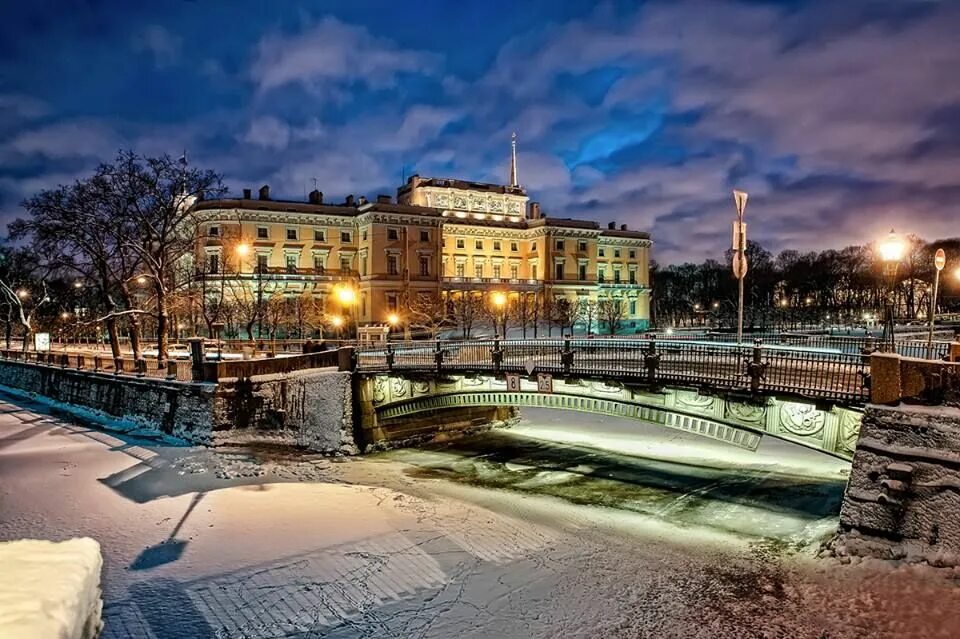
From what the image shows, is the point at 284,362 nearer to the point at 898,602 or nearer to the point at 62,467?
the point at 62,467

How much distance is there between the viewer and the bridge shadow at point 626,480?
16453 mm

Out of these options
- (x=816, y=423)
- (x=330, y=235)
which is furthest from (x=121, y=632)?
(x=330, y=235)

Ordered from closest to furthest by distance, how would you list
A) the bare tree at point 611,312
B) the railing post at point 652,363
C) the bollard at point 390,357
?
the railing post at point 652,363
the bollard at point 390,357
the bare tree at point 611,312

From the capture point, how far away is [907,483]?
11.2 meters

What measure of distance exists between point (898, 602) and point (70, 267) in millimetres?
36906

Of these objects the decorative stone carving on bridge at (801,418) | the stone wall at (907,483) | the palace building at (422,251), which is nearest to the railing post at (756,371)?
the decorative stone carving on bridge at (801,418)

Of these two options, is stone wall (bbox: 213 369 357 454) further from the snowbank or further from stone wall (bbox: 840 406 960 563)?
the snowbank

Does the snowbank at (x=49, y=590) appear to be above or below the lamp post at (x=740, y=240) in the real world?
below

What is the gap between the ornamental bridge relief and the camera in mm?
13703

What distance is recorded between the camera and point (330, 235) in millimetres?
65188

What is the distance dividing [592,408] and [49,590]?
50.7ft

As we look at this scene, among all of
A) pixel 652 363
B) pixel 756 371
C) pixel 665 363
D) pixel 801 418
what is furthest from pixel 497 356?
pixel 801 418

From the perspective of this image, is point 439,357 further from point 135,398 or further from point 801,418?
point 135,398

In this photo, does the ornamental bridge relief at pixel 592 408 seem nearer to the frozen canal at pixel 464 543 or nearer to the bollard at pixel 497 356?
the bollard at pixel 497 356
